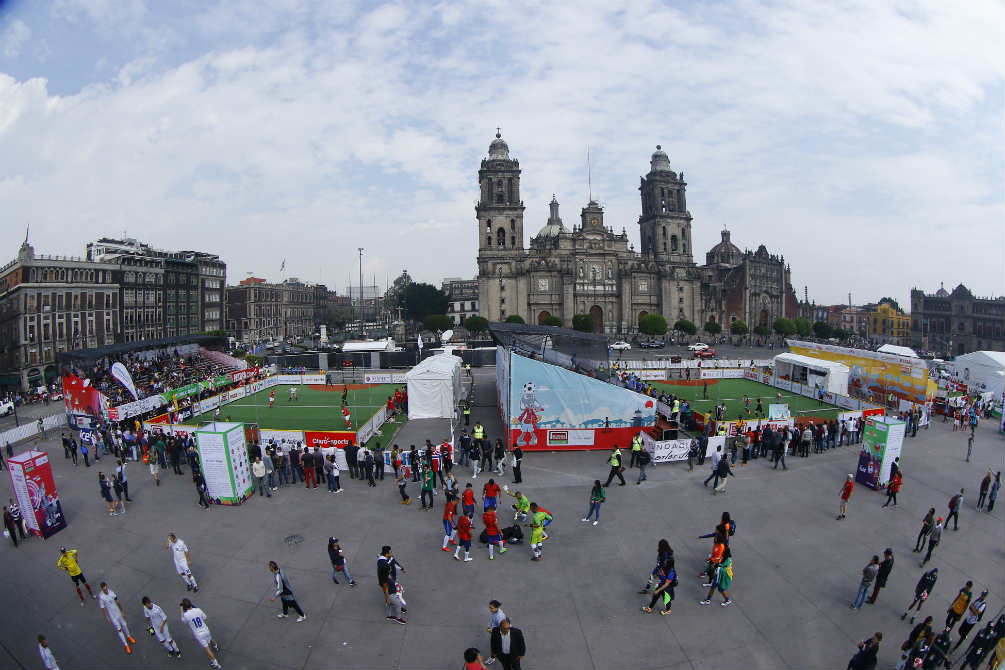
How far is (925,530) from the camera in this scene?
10742 mm

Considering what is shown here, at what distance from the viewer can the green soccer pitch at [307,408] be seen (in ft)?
79.6

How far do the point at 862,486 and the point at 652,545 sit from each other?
796cm

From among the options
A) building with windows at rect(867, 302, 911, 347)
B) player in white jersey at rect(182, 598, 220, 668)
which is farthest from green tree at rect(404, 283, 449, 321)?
player in white jersey at rect(182, 598, 220, 668)

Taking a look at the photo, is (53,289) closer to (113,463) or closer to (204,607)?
(113,463)

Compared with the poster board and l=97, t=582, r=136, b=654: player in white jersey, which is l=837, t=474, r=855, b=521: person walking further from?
the poster board

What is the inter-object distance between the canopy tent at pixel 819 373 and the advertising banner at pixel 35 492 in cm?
3194

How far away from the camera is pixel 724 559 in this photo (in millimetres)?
8977

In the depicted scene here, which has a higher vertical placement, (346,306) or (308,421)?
(346,306)

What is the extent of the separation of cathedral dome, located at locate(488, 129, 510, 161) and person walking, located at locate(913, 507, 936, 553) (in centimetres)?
7217

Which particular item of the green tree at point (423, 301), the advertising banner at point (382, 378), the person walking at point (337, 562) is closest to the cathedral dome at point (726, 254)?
the green tree at point (423, 301)

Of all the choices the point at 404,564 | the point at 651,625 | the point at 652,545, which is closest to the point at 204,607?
the point at 404,564

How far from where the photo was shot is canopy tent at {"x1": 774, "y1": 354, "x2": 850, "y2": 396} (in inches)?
1119

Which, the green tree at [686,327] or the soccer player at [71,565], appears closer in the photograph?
the soccer player at [71,565]

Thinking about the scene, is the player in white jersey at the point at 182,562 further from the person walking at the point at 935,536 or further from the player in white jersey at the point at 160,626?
the person walking at the point at 935,536
